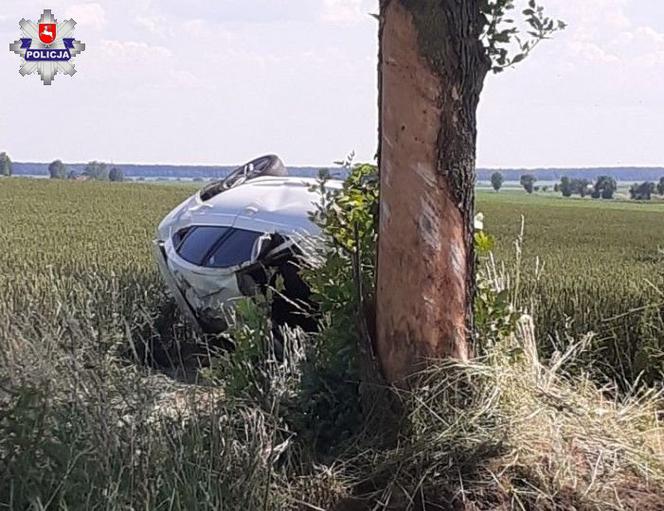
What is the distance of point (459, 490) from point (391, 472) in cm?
31

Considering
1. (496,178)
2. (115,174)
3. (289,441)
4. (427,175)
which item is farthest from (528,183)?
(289,441)

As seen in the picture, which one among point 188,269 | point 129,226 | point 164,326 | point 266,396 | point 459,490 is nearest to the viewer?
point 459,490

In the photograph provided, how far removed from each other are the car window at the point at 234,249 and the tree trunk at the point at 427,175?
300cm

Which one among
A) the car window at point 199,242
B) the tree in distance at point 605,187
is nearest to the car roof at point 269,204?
the car window at point 199,242

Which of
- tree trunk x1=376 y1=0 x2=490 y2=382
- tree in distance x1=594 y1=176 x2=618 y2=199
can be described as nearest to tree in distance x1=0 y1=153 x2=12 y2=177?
tree in distance x1=594 y1=176 x2=618 y2=199

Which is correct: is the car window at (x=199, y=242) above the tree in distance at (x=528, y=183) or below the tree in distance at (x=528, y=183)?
above

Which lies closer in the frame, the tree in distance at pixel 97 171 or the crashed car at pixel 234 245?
the crashed car at pixel 234 245

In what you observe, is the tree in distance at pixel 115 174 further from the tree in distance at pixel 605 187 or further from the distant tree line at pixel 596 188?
the tree in distance at pixel 605 187

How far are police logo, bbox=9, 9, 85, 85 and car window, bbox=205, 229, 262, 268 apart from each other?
192 centimetres

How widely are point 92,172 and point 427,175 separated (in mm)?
29565

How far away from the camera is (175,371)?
5875mm

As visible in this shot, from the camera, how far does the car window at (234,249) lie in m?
7.26

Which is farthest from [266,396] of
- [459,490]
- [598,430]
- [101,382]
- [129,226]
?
[129,226]

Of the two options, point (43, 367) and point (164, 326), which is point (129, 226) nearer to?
point (164, 326)
